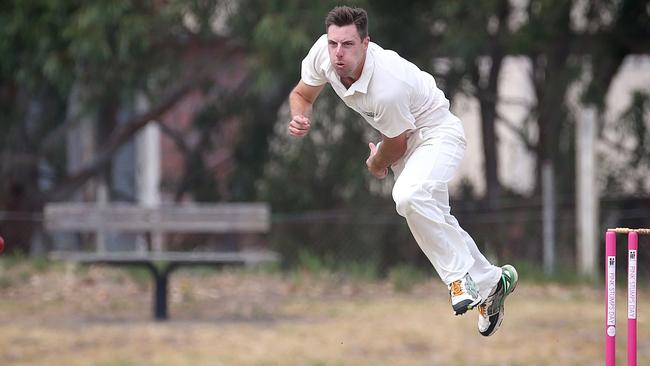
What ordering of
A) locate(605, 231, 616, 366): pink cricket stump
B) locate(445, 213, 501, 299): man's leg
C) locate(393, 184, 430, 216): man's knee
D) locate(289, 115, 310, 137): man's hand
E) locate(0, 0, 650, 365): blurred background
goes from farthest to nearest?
locate(0, 0, 650, 365): blurred background → locate(445, 213, 501, 299): man's leg → locate(393, 184, 430, 216): man's knee → locate(289, 115, 310, 137): man's hand → locate(605, 231, 616, 366): pink cricket stump

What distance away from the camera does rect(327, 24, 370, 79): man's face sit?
6293 mm

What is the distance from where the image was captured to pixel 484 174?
55.3ft

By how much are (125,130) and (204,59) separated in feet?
5.26

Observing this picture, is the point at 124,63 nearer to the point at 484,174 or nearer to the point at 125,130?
the point at 125,130

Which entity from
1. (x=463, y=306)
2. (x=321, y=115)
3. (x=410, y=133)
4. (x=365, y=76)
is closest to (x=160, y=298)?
(x=321, y=115)

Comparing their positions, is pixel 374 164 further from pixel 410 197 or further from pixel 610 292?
pixel 610 292

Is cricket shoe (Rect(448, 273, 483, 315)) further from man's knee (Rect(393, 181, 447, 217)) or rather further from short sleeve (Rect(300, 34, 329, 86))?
short sleeve (Rect(300, 34, 329, 86))

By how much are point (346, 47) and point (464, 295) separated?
5.02ft

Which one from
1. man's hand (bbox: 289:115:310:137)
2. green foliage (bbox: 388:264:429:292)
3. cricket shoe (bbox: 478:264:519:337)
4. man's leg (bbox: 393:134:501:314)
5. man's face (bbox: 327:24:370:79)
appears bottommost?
green foliage (bbox: 388:264:429:292)

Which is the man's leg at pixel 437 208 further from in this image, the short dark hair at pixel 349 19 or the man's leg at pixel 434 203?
the short dark hair at pixel 349 19

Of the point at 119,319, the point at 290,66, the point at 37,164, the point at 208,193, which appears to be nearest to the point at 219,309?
the point at 119,319

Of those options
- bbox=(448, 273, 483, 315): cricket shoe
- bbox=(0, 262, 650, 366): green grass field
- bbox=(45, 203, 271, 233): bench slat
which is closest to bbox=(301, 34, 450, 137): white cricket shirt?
bbox=(448, 273, 483, 315): cricket shoe

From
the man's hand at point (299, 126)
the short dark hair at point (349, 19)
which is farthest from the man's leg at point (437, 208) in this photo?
the short dark hair at point (349, 19)

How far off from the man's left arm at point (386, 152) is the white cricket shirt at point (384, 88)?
0.29 ft
